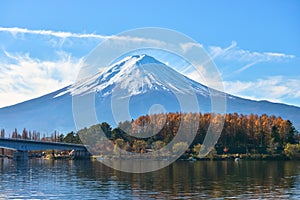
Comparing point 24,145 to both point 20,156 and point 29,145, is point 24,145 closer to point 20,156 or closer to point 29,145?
point 29,145

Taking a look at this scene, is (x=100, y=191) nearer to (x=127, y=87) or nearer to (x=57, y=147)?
(x=57, y=147)

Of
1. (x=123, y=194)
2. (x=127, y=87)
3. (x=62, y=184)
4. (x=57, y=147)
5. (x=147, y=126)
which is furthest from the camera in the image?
(x=127, y=87)

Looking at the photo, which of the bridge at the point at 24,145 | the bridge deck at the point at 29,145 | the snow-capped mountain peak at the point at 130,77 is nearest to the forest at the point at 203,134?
the bridge deck at the point at 29,145

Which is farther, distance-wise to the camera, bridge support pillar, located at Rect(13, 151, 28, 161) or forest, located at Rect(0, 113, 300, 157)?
bridge support pillar, located at Rect(13, 151, 28, 161)

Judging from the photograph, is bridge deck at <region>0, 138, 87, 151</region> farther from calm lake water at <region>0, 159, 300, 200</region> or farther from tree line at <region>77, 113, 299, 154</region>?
calm lake water at <region>0, 159, 300, 200</region>

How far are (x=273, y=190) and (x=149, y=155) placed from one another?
4418cm

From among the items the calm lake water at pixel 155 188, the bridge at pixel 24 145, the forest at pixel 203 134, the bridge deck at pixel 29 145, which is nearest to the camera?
the calm lake water at pixel 155 188

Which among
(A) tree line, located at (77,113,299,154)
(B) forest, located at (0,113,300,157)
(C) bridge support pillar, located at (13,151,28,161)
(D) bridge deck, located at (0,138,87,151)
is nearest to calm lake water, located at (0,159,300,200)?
(B) forest, located at (0,113,300,157)

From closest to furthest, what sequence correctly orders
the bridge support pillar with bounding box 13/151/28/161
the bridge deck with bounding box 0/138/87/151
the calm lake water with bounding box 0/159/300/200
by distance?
the calm lake water with bounding box 0/159/300/200
the bridge support pillar with bounding box 13/151/28/161
the bridge deck with bounding box 0/138/87/151

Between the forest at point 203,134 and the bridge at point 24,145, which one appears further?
the bridge at point 24,145

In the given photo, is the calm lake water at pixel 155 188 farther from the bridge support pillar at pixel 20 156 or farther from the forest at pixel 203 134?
the bridge support pillar at pixel 20 156

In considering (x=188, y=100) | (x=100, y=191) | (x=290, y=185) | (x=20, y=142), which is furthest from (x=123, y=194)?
(x=188, y=100)

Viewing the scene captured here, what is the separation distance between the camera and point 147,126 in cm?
7788

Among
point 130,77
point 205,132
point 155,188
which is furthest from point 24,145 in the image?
point 130,77
